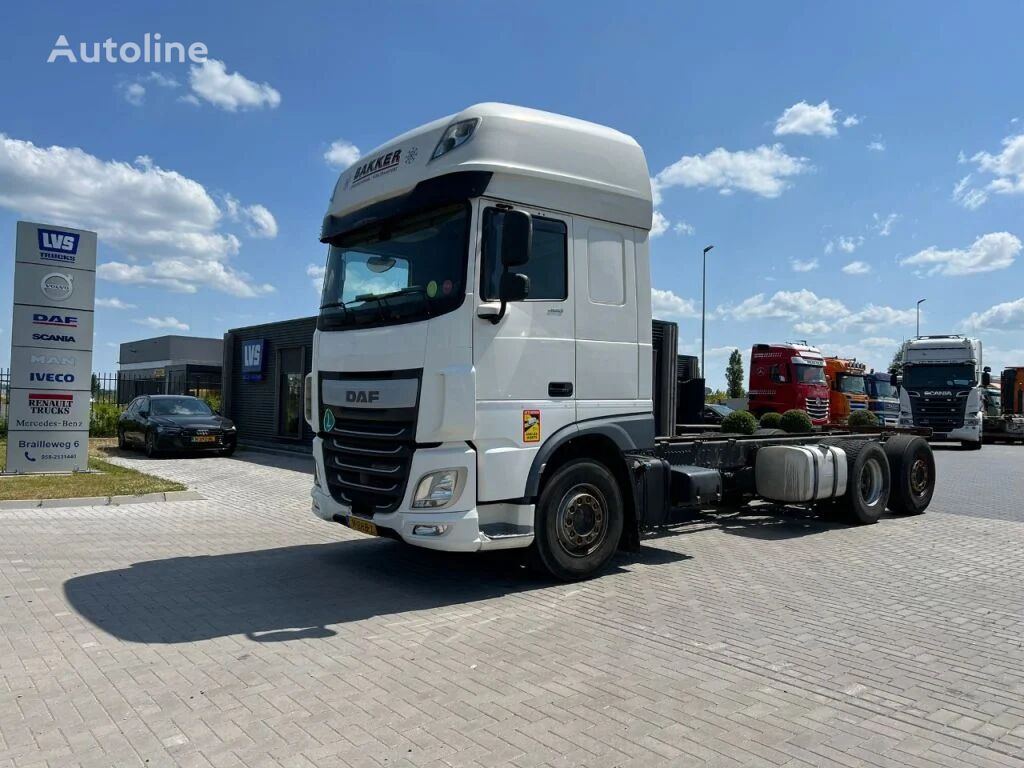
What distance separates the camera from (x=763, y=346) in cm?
2539

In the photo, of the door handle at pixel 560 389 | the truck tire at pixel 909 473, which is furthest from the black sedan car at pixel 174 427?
the truck tire at pixel 909 473

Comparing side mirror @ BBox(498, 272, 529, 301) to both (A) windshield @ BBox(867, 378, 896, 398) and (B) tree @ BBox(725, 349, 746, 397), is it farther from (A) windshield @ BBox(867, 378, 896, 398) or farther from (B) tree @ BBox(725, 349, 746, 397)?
(B) tree @ BBox(725, 349, 746, 397)

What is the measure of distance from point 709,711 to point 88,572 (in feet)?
18.4

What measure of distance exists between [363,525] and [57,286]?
1125cm

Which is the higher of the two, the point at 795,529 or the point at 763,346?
the point at 763,346

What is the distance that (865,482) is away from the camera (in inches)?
409

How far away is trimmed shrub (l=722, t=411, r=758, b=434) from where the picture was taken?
10.6 m

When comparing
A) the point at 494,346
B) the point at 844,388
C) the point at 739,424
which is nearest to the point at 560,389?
the point at 494,346

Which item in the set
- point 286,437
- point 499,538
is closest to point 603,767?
point 499,538

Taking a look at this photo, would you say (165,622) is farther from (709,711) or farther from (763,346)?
(763,346)

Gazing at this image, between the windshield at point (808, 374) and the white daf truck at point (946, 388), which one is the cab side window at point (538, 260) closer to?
the windshield at point (808, 374)

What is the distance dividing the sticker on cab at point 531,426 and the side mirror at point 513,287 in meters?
0.93

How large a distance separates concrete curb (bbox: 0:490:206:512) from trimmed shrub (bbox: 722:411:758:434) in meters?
7.87

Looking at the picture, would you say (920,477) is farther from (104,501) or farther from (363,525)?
(104,501)
